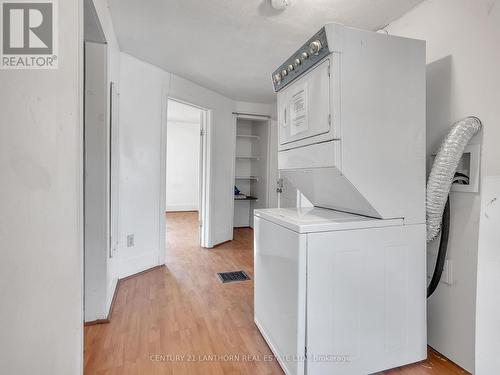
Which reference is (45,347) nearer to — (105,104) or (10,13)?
(10,13)

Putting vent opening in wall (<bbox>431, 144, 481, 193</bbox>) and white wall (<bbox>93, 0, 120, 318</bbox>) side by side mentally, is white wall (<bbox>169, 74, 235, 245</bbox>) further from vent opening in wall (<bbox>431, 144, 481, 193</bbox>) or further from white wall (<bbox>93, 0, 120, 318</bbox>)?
vent opening in wall (<bbox>431, 144, 481, 193</bbox>)

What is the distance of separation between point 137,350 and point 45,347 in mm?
809

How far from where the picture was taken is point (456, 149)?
1.45 metres

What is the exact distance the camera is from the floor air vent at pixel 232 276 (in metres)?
2.80

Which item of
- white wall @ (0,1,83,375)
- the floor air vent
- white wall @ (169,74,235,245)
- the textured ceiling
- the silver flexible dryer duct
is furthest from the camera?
white wall @ (169,74,235,245)

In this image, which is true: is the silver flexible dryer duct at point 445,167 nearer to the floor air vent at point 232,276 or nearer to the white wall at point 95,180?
the floor air vent at point 232,276

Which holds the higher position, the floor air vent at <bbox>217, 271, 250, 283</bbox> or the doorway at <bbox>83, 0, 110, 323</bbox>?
the doorway at <bbox>83, 0, 110, 323</bbox>

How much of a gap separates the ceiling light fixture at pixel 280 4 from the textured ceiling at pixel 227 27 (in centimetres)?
5

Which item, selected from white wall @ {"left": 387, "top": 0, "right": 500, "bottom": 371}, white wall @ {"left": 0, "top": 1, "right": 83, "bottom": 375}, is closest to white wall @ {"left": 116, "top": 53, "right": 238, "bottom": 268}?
white wall @ {"left": 0, "top": 1, "right": 83, "bottom": 375}

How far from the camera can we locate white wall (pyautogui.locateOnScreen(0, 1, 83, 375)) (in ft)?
2.99

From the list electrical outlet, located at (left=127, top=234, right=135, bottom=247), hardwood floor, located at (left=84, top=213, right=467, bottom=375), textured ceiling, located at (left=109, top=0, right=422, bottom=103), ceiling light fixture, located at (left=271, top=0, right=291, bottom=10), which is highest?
textured ceiling, located at (left=109, top=0, right=422, bottom=103)

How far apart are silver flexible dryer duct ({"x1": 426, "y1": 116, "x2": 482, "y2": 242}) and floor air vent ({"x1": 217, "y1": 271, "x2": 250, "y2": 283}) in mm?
1833

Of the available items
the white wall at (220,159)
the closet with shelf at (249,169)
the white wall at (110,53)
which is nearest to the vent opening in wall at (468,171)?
the white wall at (110,53)

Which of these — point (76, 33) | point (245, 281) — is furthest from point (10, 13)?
point (245, 281)
